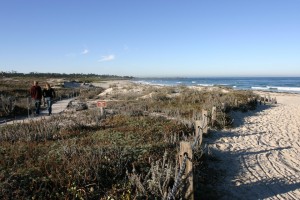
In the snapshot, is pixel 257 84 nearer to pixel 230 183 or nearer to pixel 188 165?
pixel 230 183

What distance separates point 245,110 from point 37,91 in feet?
39.9

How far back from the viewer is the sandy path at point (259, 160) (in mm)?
6773

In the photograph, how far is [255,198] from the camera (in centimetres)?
634

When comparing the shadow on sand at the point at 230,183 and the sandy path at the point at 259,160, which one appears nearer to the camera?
the shadow on sand at the point at 230,183

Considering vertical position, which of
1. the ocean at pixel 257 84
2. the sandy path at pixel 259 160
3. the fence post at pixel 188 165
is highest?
the fence post at pixel 188 165

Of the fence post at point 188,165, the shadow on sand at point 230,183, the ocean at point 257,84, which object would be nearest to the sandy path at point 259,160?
the shadow on sand at point 230,183

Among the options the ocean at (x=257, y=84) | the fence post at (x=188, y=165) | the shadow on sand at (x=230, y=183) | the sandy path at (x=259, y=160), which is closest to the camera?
the fence post at (x=188, y=165)

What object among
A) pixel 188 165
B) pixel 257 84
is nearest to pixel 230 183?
pixel 188 165

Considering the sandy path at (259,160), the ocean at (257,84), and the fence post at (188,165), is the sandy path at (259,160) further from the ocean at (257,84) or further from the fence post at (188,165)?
the ocean at (257,84)

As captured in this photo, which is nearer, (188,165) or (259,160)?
(188,165)

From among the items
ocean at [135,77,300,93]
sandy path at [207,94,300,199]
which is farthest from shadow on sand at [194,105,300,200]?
ocean at [135,77,300,93]

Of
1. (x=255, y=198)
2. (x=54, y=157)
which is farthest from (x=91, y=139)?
(x=255, y=198)

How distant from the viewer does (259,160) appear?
8938mm

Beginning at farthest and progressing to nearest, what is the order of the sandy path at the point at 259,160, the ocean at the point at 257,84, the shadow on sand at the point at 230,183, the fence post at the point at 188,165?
the ocean at the point at 257,84 → the sandy path at the point at 259,160 → the shadow on sand at the point at 230,183 → the fence post at the point at 188,165
